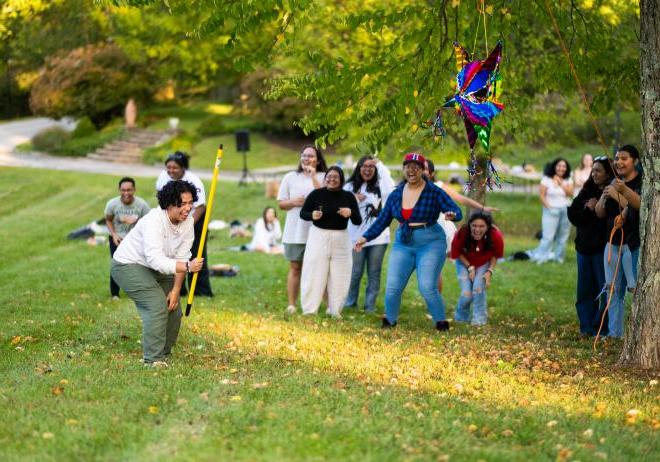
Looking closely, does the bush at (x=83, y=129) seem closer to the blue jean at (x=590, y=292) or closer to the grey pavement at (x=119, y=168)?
the grey pavement at (x=119, y=168)

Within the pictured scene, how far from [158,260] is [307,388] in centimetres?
174

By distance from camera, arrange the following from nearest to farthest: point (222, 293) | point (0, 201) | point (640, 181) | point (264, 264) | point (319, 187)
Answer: point (640, 181)
point (319, 187)
point (222, 293)
point (264, 264)
point (0, 201)

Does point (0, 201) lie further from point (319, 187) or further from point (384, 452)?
point (384, 452)

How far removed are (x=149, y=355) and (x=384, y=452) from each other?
329cm

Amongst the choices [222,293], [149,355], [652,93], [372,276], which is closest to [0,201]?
[222,293]

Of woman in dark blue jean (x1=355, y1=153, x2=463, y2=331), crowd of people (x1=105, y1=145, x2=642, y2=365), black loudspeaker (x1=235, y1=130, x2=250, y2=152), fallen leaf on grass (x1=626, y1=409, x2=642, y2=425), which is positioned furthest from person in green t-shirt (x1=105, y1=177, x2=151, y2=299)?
black loudspeaker (x1=235, y1=130, x2=250, y2=152)

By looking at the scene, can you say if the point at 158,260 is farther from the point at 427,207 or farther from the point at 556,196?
the point at 556,196

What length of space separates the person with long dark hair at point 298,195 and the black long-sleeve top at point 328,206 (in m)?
0.39

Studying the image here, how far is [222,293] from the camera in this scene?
14.4 meters

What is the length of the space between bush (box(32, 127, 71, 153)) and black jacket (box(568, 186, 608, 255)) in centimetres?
3201

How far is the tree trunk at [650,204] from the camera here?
353 inches

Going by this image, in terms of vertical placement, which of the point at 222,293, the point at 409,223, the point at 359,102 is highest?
the point at 359,102

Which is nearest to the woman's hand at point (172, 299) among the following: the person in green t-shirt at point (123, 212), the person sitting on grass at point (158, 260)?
the person sitting on grass at point (158, 260)

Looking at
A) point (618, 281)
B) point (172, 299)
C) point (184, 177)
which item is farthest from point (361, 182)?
point (172, 299)
